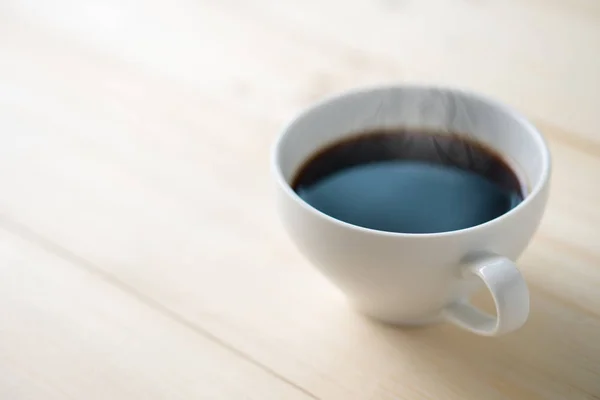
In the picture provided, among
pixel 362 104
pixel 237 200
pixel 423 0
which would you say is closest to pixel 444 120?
pixel 362 104

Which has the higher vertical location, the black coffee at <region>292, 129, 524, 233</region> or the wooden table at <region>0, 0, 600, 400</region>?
the black coffee at <region>292, 129, 524, 233</region>

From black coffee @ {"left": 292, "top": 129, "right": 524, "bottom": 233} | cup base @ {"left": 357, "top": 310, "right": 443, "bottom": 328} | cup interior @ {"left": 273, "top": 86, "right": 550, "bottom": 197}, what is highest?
cup interior @ {"left": 273, "top": 86, "right": 550, "bottom": 197}

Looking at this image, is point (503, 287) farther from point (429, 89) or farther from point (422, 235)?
point (429, 89)

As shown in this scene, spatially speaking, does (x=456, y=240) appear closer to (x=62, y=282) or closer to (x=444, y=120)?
(x=444, y=120)

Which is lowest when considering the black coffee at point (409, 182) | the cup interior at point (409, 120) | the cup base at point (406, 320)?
the cup base at point (406, 320)

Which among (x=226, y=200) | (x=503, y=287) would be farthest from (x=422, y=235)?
(x=226, y=200)

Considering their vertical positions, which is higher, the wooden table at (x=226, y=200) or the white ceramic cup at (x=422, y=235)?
the white ceramic cup at (x=422, y=235)
